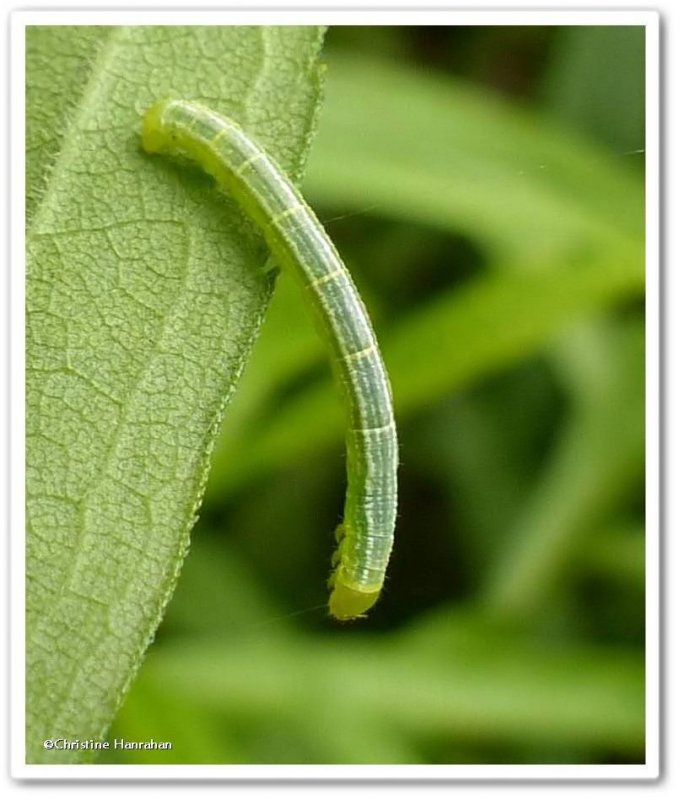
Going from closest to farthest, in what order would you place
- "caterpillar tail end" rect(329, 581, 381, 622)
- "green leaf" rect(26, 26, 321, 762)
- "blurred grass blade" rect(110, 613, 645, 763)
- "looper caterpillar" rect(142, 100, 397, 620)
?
1. "green leaf" rect(26, 26, 321, 762)
2. "looper caterpillar" rect(142, 100, 397, 620)
3. "caterpillar tail end" rect(329, 581, 381, 622)
4. "blurred grass blade" rect(110, 613, 645, 763)

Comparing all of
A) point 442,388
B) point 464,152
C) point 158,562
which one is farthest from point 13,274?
point 464,152

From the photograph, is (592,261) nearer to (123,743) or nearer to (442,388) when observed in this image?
(442,388)

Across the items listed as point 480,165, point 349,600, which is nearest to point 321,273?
point 349,600

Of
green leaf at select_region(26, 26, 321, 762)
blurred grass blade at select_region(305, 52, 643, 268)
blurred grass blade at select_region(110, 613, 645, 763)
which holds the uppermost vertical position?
blurred grass blade at select_region(305, 52, 643, 268)

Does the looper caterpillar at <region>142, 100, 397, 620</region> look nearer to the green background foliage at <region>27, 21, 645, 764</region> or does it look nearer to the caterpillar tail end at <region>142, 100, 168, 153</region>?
the caterpillar tail end at <region>142, 100, 168, 153</region>

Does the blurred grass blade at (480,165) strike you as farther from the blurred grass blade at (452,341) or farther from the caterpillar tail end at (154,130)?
the caterpillar tail end at (154,130)

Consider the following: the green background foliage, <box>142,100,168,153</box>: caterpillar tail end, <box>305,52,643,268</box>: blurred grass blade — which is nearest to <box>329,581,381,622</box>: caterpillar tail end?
the green background foliage
